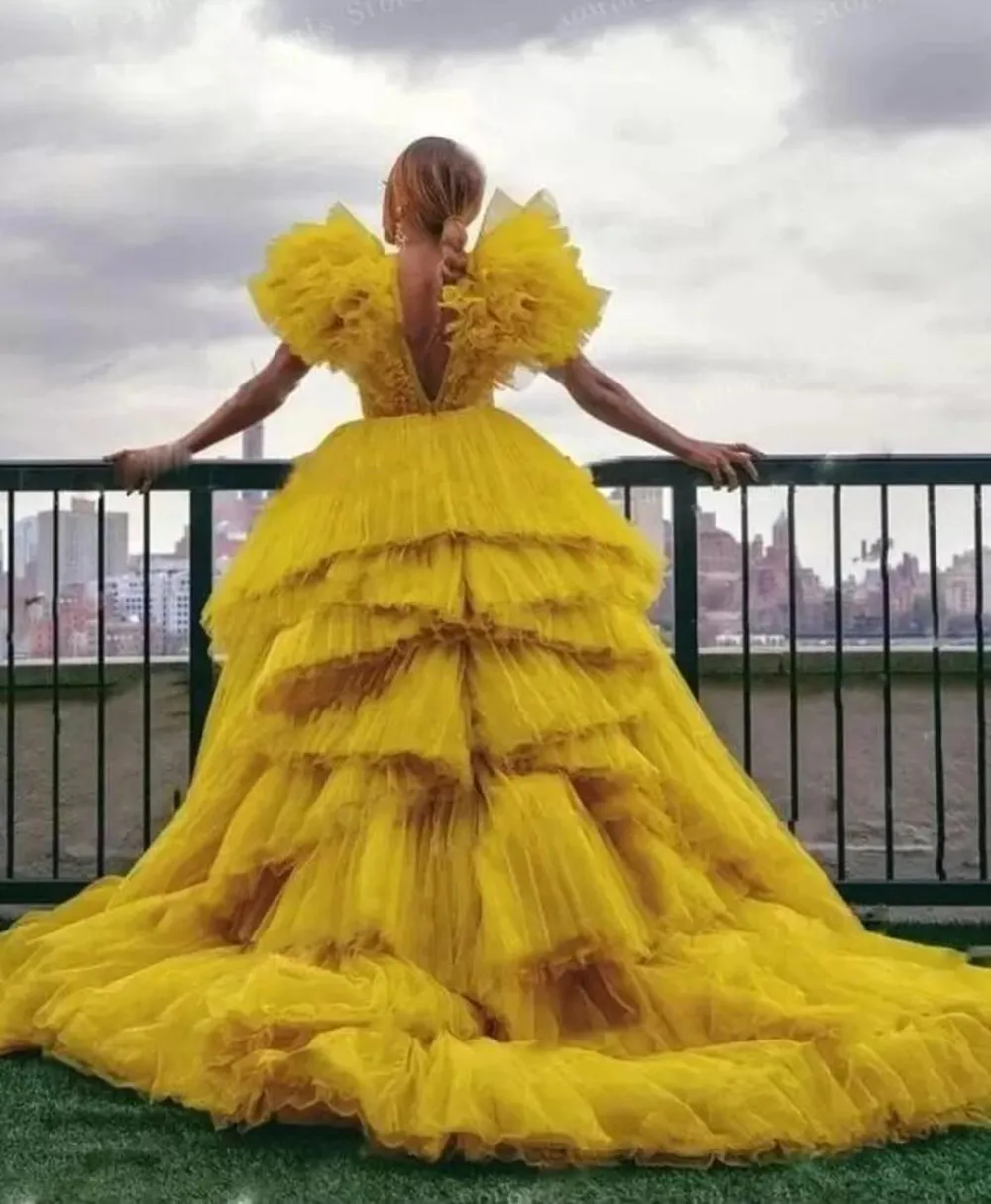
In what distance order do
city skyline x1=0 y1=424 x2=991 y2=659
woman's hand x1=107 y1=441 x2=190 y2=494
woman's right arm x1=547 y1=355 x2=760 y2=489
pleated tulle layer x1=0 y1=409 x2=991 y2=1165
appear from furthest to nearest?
1. city skyline x1=0 y1=424 x2=991 y2=659
2. woman's hand x1=107 y1=441 x2=190 y2=494
3. woman's right arm x1=547 y1=355 x2=760 y2=489
4. pleated tulle layer x1=0 y1=409 x2=991 y2=1165

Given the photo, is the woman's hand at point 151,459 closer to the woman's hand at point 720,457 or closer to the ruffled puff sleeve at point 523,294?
the ruffled puff sleeve at point 523,294

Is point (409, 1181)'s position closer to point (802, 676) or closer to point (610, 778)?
point (610, 778)

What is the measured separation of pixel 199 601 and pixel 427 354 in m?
1.01

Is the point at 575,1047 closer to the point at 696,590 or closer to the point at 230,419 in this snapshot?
the point at 230,419

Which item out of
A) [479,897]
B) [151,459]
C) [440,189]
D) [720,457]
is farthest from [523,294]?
[479,897]

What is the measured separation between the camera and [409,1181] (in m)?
1.37

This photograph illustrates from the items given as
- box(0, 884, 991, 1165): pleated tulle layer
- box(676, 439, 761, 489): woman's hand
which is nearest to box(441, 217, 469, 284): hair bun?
box(676, 439, 761, 489): woman's hand

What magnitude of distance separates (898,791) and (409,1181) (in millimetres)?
2703

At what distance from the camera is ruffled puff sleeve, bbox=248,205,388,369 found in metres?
1.90

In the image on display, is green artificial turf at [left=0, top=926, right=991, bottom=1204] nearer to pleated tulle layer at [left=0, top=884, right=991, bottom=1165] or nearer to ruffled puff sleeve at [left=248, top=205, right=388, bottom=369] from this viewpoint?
pleated tulle layer at [left=0, top=884, right=991, bottom=1165]

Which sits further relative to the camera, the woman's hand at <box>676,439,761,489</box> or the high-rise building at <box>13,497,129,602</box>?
the high-rise building at <box>13,497,129,602</box>

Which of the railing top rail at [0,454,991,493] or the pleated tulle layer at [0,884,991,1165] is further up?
the railing top rail at [0,454,991,493]

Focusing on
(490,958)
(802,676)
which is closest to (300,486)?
(490,958)

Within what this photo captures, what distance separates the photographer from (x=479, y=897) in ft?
5.45
